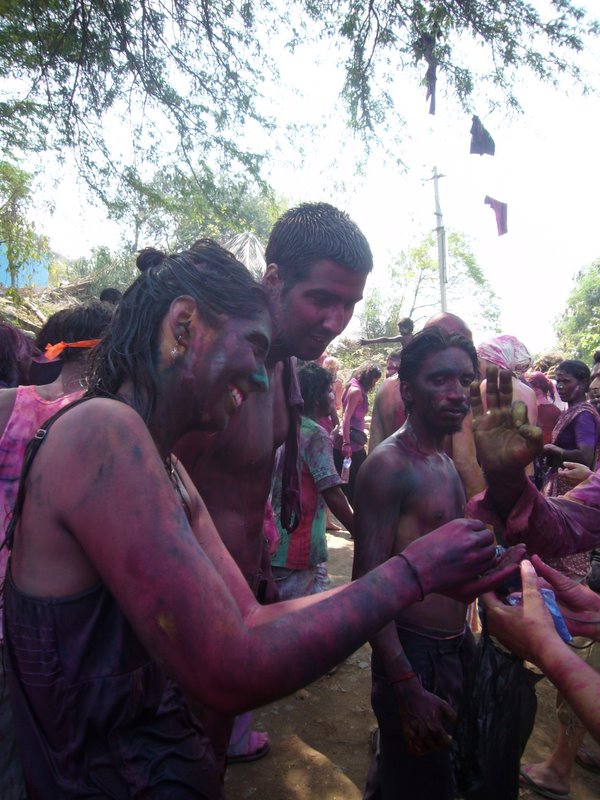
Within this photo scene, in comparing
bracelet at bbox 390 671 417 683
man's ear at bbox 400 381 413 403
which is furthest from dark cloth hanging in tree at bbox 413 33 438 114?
bracelet at bbox 390 671 417 683

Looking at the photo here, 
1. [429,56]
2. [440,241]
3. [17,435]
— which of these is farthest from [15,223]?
[440,241]

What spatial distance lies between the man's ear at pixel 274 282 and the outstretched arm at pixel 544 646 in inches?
51.0

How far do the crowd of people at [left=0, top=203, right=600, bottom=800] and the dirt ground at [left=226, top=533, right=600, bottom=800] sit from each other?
0.75 metres

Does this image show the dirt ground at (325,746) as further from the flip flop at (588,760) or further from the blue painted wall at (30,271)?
the blue painted wall at (30,271)

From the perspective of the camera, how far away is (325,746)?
322 cm

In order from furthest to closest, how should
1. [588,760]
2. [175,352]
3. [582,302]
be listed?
[582,302]
[588,760]
[175,352]

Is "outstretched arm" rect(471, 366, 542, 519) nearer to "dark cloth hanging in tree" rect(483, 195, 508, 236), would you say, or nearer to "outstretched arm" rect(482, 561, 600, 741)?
"outstretched arm" rect(482, 561, 600, 741)

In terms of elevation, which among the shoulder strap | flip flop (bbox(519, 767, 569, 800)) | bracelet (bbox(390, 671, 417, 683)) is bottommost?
flip flop (bbox(519, 767, 569, 800))

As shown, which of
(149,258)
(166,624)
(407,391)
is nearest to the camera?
(166,624)

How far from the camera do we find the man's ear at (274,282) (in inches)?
87.5

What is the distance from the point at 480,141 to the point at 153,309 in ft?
18.0

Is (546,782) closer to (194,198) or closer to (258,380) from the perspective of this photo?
(258,380)

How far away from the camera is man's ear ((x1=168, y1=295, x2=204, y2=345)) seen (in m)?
1.26

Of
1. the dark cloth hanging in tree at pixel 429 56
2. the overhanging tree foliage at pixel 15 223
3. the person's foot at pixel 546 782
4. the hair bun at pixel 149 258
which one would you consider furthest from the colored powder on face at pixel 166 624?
the overhanging tree foliage at pixel 15 223
